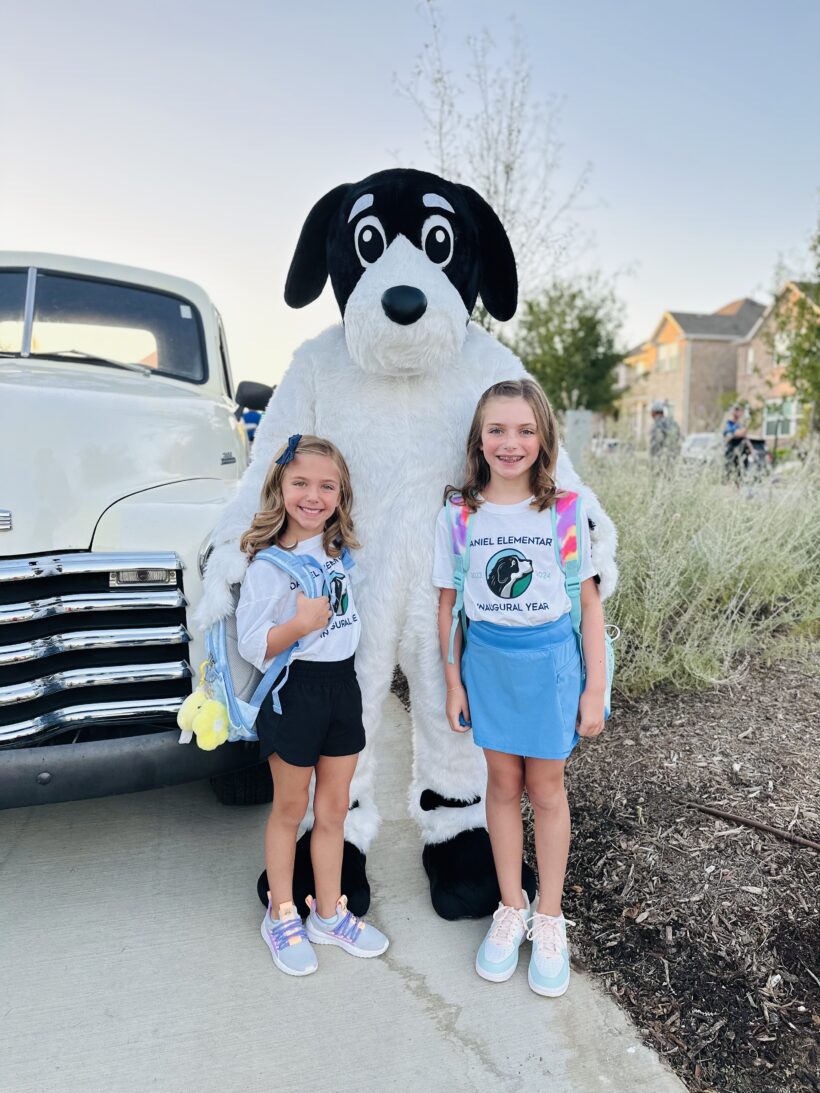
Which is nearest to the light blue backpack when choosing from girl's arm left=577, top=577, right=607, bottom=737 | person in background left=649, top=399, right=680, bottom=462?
girl's arm left=577, top=577, right=607, bottom=737

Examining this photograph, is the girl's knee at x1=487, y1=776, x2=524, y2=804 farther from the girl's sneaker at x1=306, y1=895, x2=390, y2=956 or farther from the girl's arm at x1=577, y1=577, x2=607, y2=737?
the girl's sneaker at x1=306, y1=895, x2=390, y2=956

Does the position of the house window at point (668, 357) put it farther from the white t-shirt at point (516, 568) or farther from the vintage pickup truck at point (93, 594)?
the white t-shirt at point (516, 568)

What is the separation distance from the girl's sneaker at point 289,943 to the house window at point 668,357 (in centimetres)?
4096

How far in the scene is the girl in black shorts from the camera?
1861mm

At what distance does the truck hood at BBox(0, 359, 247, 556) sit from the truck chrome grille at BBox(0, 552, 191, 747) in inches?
4.4

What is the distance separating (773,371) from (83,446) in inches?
850

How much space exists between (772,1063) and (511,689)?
96cm

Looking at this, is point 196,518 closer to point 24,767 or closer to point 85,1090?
point 24,767

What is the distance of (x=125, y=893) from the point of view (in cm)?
225

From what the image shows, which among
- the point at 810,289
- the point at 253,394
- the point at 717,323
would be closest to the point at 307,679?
the point at 253,394

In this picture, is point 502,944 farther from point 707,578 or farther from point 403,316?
point 707,578

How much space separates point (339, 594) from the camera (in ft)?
6.32

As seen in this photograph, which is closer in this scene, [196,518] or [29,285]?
[196,518]

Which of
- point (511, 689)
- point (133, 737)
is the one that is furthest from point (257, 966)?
point (511, 689)
